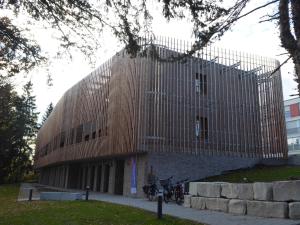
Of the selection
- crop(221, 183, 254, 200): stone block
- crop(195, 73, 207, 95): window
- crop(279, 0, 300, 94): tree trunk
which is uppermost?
crop(195, 73, 207, 95): window

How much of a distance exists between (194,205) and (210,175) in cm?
1003

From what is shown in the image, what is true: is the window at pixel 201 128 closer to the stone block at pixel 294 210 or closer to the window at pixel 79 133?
the window at pixel 79 133

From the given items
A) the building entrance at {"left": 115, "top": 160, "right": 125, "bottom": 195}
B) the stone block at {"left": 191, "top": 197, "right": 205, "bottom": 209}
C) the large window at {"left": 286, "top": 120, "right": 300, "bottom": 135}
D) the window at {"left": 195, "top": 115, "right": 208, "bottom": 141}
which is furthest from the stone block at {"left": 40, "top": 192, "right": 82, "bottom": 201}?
the large window at {"left": 286, "top": 120, "right": 300, "bottom": 135}

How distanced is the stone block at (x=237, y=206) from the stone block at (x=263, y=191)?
0.57 meters

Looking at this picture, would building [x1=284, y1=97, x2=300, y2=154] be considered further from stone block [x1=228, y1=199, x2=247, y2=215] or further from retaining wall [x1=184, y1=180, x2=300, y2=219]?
stone block [x1=228, y1=199, x2=247, y2=215]

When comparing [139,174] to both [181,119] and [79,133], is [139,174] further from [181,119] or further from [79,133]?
[79,133]

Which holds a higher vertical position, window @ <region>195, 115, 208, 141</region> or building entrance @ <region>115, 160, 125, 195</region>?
window @ <region>195, 115, 208, 141</region>

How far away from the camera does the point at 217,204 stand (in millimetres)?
12758

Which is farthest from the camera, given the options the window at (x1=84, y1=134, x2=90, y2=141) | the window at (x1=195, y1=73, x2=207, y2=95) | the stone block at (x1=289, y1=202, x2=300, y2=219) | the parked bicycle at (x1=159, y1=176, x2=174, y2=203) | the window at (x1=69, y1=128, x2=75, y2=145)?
the window at (x1=69, y1=128, x2=75, y2=145)

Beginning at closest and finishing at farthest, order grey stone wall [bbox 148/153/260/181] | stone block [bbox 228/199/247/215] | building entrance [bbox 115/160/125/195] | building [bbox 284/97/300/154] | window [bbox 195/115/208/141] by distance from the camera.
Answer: stone block [bbox 228/199/247/215], grey stone wall [bbox 148/153/260/181], window [bbox 195/115/208/141], building entrance [bbox 115/160/125/195], building [bbox 284/97/300/154]

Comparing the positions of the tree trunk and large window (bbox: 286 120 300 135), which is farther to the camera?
large window (bbox: 286 120 300 135)

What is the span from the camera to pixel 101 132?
27.5 metres

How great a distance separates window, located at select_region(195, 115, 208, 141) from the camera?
2377 centimetres

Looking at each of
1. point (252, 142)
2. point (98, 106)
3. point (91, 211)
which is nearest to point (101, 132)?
point (98, 106)
